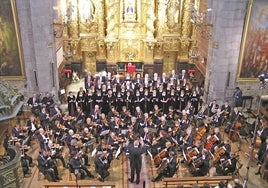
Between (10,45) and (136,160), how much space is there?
8.63 meters

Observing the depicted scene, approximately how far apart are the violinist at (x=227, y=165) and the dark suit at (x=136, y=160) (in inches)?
114

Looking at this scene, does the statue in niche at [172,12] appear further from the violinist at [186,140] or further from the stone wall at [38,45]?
the violinist at [186,140]

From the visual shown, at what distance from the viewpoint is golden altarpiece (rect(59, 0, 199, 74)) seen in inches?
845

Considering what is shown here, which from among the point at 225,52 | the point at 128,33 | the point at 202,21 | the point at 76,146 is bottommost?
the point at 76,146

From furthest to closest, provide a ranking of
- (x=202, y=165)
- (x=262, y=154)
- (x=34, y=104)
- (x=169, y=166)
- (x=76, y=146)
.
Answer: (x=34, y=104) → (x=262, y=154) → (x=76, y=146) → (x=202, y=165) → (x=169, y=166)

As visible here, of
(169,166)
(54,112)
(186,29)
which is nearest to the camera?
(169,166)

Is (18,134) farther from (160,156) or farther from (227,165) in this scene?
(227,165)

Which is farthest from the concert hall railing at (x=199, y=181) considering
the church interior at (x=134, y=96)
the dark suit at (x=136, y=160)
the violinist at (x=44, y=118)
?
the violinist at (x=44, y=118)

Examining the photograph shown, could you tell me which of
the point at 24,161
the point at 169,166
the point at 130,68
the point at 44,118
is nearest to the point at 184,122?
the point at 169,166

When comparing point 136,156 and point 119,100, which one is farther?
point 119,100

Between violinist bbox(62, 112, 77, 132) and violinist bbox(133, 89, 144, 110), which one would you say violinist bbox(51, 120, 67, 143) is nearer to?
violinist bbox(62, 112, 77, 132)

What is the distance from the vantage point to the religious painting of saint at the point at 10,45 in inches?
605

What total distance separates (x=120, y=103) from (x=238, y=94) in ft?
19.1

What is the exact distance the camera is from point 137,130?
13.7m
